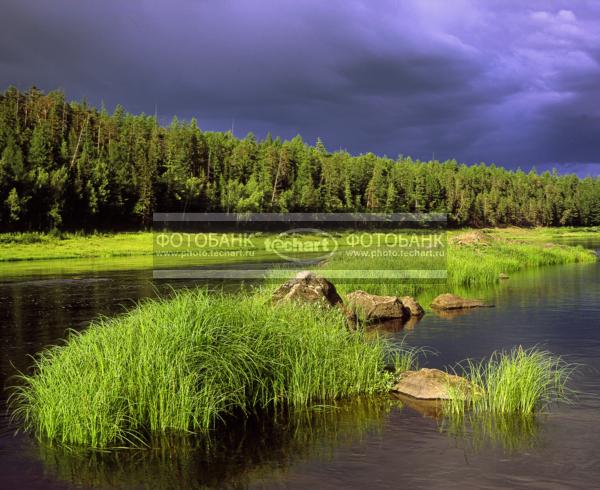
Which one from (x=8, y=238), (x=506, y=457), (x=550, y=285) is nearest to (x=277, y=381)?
(x=506, y=457)

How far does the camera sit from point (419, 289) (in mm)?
38812

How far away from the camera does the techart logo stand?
94713 mm

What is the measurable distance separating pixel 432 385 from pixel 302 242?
93.6 meters

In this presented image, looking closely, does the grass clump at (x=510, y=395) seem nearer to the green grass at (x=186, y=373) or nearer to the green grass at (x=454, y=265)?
the green grass at (x=186, y=373)

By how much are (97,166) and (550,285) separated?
80459mm

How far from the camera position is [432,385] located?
15859 mm

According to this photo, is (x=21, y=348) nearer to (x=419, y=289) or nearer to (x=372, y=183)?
(x=419, y=289)

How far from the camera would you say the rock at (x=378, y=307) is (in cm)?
2763

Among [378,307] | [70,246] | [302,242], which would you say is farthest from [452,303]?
[302,242]

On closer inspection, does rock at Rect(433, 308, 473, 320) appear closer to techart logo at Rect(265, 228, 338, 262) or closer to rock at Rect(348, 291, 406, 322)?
rock at Rect(348, 291, 406, 322)

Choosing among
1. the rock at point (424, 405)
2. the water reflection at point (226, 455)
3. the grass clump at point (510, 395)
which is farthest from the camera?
the rock at point (424, 405)

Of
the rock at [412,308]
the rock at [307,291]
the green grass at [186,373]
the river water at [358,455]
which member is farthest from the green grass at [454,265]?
the river water at [358,455]

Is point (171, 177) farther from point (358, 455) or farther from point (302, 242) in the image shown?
point (358, 455)

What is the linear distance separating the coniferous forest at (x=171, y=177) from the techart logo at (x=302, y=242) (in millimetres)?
11332
